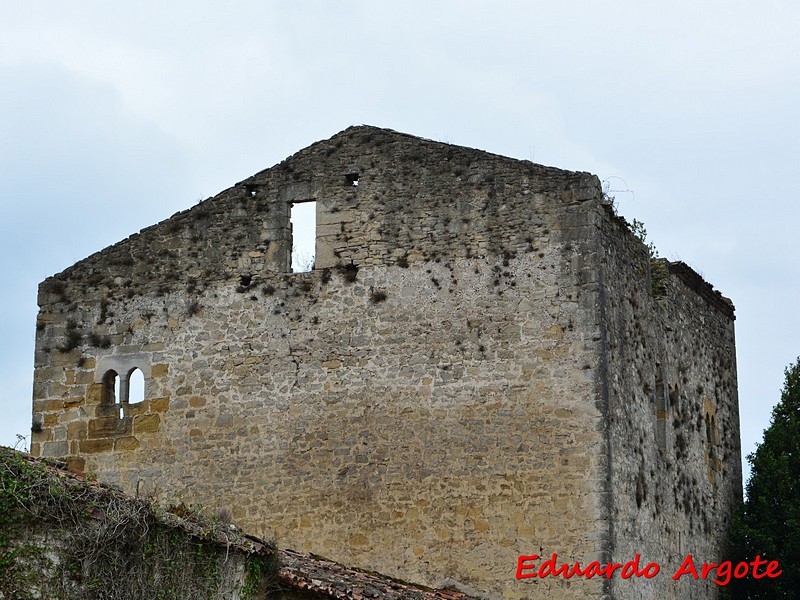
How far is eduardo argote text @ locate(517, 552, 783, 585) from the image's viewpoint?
57.1ft

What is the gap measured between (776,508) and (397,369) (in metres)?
6.80

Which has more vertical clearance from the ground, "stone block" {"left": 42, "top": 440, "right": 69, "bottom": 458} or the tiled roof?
"stone block" {"left": 42, "top": 440, "right": 69, "bottom": 458}

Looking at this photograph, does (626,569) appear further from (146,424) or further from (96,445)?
(96,445)

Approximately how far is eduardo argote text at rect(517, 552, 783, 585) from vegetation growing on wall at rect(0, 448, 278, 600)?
4.00 metres

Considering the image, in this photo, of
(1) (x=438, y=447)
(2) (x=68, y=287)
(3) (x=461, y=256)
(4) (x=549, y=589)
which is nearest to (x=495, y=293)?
(3) (x=461, y=256)

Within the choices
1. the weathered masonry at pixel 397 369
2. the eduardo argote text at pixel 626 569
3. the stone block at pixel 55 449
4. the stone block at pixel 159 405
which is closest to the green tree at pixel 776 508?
the eduardo argote text at pixel 626 569

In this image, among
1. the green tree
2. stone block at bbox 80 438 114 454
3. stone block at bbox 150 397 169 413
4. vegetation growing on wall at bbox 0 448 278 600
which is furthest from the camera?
the green tree

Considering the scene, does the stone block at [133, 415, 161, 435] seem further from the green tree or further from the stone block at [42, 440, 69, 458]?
the green tree

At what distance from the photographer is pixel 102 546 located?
44.5 ft

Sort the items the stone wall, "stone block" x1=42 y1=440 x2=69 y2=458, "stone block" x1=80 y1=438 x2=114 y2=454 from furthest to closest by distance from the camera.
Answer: "stone block" x1=42 y1=440 x2=69 y2=458 → "stone block" x1=80 y1=438 x2=114 y2=454 → the stone wall

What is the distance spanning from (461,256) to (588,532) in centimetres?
360

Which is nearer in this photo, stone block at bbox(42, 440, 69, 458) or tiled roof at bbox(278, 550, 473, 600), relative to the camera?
tiled roof at bbox(278, 550, 473, 600)

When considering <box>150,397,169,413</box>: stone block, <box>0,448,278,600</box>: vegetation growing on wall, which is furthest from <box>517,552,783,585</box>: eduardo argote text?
<box>150,397,169,413</box>: stone block

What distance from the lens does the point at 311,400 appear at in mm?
18938
